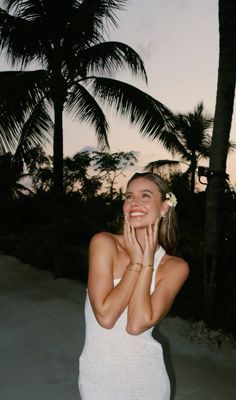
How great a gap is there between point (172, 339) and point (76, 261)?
489 centimetres

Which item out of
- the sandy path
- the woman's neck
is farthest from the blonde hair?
the sandy path

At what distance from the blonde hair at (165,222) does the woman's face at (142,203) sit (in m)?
0.03

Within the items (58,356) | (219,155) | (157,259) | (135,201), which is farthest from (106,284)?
(219,155)

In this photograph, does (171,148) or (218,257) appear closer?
(218,257)

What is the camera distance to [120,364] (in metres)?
1.50

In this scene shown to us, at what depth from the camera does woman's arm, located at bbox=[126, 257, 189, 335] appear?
147 centimetres

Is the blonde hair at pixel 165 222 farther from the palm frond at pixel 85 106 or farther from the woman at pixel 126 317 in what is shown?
the palm frond at pixel 85 106

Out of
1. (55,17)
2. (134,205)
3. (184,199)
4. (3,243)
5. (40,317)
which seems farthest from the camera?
(184,199)

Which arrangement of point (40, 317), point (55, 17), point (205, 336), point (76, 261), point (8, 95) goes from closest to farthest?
point (205, 336) < point (40, 317) < point (8, 95) < point (55, 17) < point (76, 261)

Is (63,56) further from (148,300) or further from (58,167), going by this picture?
(148,300)

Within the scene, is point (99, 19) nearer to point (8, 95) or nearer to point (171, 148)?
point (8, 95)

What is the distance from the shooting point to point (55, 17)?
327 inches

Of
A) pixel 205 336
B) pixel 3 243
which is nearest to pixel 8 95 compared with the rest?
pixel 205 336

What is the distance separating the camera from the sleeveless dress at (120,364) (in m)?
1.50
